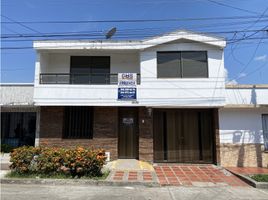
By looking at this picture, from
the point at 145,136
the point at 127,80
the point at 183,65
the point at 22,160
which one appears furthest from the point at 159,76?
the point at 22,160

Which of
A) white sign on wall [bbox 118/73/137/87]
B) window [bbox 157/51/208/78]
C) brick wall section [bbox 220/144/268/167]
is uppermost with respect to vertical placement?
window [bbox 157/51/208/78]

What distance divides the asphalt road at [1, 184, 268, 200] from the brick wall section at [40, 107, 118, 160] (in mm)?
4675

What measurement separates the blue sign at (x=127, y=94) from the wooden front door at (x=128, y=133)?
3.60 ft

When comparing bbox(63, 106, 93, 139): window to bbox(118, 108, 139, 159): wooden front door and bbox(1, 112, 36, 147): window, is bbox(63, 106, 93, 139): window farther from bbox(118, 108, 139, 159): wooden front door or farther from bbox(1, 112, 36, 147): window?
bbox(1, 112, 36, 147): window

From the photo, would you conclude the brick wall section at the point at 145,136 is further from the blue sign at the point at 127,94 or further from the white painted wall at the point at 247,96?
the white painted wall at the point at 247,96

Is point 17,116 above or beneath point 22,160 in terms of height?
above

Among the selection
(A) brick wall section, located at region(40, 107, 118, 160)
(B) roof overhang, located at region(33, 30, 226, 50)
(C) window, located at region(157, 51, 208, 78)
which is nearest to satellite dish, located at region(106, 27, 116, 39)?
(B) roof overhang, located at region(33, 30, 226, 50)

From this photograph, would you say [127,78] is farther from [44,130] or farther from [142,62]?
[44,130]

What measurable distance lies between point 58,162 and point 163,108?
20.3ft

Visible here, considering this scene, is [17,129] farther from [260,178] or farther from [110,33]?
[260,178]

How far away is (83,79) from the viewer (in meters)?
14.8

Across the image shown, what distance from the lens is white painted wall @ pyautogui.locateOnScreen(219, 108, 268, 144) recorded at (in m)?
13.4

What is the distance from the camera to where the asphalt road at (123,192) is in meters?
7.81

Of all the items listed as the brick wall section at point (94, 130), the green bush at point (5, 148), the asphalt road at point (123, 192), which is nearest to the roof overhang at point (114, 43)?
the brick wall section at point (94, 130)
